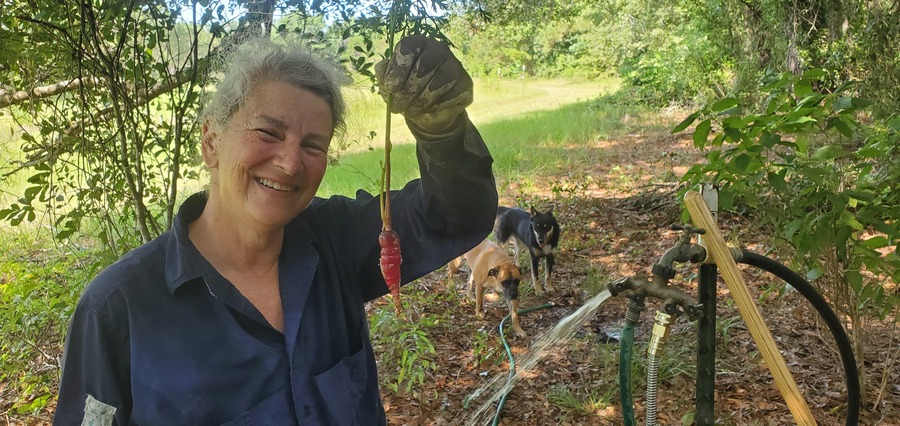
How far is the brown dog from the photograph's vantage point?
5.21m

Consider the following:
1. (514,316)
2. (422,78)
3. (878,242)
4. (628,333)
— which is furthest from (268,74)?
(514,316)

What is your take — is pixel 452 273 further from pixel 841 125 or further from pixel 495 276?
pixel 841 125

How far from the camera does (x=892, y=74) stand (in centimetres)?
525

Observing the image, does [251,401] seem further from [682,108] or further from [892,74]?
[682,108]

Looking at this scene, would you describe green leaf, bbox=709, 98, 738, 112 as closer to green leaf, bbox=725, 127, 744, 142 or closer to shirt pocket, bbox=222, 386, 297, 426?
green leaf, bbox=725, 127, 744, 142

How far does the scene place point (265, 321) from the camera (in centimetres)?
149

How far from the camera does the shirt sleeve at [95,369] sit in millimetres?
1340

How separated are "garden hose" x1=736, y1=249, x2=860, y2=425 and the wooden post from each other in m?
0.25

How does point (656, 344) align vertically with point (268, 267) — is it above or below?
below

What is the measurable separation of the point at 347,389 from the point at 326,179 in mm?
7671

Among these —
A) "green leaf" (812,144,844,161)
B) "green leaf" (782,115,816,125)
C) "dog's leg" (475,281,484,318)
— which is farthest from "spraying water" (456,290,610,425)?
"green leaf" (782,115,816,125)

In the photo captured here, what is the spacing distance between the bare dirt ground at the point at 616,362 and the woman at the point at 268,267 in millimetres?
2071

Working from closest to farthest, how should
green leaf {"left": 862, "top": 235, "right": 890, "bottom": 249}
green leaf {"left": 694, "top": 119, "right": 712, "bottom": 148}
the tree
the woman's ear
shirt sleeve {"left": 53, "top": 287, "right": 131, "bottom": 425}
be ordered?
1. shirt sleeve {"left": 53, "top": 287, "right": 131, "bottom": 425}
2. the woman's ear
3. green leaf {"left": 694, "top": 119, "right": 712, "bottom": 148}
4. green leaf {"left": 862, "top": 235, "right": 890, "bottom": 249}
5. the tree

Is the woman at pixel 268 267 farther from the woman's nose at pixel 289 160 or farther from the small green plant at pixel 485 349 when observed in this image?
the small green plant at pixel 485 349
